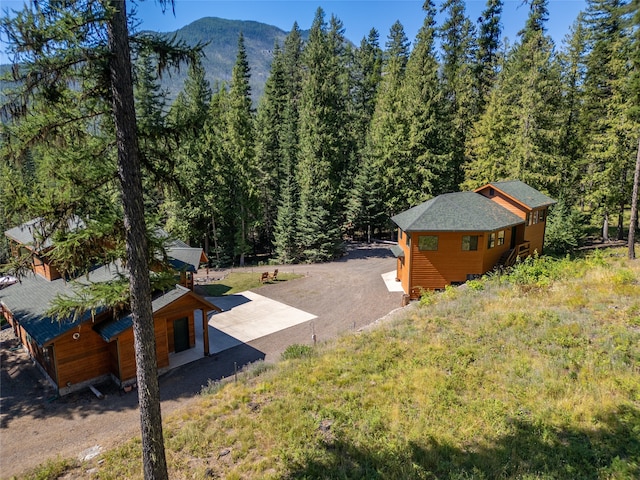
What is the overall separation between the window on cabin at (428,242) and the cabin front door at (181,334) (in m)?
13.1

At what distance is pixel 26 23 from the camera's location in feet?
14.4

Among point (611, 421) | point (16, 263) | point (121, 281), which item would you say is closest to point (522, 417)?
point (611, 421)

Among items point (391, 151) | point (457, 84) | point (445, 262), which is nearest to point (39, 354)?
point (445, 262)

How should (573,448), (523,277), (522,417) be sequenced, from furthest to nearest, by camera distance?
(523,277) → (522,417) → (573,448)

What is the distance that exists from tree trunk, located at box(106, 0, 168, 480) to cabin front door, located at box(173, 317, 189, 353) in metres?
10.3

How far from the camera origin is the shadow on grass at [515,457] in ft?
21.7

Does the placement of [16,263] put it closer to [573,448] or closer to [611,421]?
[573,448]

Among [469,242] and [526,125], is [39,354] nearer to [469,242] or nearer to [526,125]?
[469,242]

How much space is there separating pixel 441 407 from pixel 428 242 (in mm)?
13633

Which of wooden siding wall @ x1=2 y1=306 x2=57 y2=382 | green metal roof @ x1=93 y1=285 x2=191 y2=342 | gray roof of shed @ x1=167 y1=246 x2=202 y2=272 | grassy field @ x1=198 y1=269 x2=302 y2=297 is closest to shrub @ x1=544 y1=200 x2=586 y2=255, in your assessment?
grassy field @ x1=198 y1=269 x2=302 y2=297

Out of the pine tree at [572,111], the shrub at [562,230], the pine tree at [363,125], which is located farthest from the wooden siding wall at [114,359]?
the pine tree at [572,111]

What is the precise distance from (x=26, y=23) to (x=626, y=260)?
28.6m

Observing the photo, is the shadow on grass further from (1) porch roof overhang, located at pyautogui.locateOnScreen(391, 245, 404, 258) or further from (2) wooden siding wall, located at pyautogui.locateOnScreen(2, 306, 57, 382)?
(1) porch roof overhang, located at pyautogui.locateOnScreen(391, 245, 404, 258)

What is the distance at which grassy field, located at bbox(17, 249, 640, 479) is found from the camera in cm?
719
